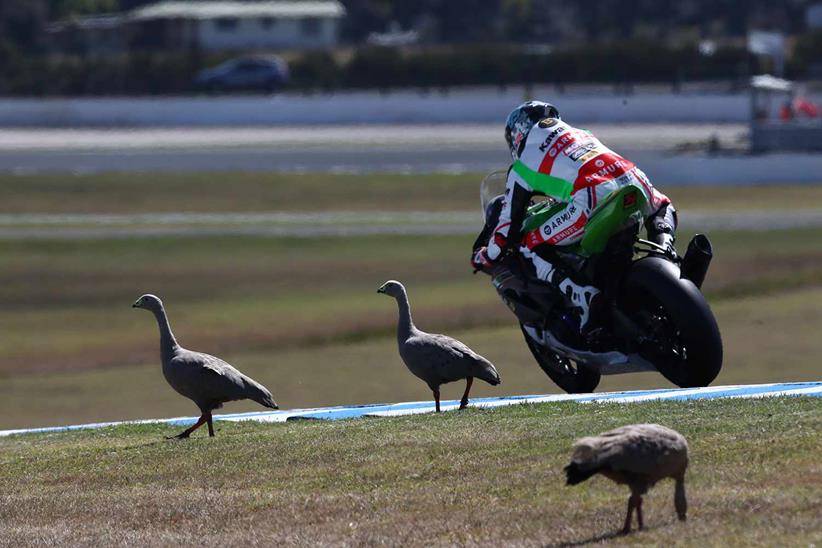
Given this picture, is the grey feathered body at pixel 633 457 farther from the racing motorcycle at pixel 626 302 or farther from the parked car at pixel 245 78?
the parked car at pixel 245 78

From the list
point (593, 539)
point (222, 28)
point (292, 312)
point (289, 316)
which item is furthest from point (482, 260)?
point (222, 28)

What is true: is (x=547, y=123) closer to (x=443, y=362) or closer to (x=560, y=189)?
(x=560, y=189)

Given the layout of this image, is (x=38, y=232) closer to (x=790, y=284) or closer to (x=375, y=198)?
(x=375, y=198)

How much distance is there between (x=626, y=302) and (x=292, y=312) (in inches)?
624

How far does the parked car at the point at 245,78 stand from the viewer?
82.0 metres

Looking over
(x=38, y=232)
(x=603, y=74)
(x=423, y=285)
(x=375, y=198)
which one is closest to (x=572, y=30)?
(x=603, y=74)

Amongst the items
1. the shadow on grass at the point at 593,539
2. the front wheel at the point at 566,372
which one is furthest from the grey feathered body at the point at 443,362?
the shadow on grass at the point at 593,539

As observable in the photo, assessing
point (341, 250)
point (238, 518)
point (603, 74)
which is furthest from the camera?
point (603, 74)

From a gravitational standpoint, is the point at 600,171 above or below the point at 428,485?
above

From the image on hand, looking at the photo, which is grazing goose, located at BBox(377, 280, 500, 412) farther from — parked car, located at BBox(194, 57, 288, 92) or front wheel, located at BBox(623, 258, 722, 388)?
parked car, located at BBox(194, 57, 288, 92)

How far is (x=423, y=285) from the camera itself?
3170 centimetres

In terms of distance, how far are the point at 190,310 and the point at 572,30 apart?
7833 cm

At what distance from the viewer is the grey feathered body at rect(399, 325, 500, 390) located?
13.2 metres

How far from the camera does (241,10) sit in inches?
3858
